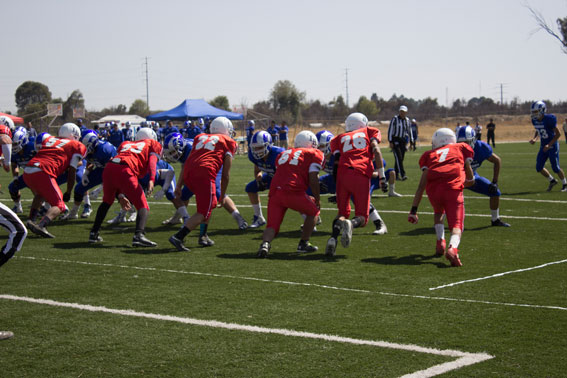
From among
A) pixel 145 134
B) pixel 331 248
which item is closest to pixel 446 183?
pixel 331 248

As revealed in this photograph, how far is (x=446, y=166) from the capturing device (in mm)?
8797

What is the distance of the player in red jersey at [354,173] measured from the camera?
930 cm

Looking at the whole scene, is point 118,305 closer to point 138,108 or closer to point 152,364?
point 152,364

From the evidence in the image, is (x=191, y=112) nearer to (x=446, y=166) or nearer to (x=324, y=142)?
(x=324, y=142)

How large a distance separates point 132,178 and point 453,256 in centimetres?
484

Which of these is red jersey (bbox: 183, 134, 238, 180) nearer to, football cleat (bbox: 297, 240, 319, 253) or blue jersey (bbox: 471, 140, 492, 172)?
football cleat (bbox: 297, 240, 319, 253)

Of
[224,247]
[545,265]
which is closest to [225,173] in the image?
[224,247]

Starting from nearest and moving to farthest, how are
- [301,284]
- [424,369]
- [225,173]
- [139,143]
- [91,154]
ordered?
[424,369] → [301,284] → [225,173] → [139,143] → [91,154]

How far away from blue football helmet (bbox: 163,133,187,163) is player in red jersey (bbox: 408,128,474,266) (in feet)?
16.1

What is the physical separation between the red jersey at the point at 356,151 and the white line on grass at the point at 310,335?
403 cm

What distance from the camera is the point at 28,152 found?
13.8 metres

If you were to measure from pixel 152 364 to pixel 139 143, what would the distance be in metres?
6.16

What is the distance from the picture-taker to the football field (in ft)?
16.5

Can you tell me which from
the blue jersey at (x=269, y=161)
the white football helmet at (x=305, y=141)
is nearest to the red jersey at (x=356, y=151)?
the white football helmet at (x=305, y=141)
